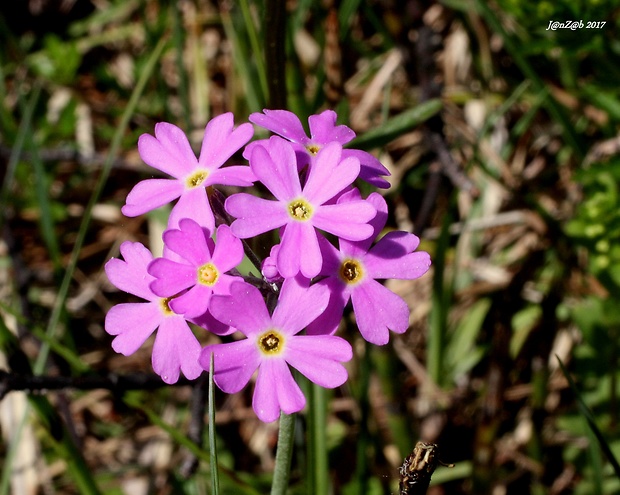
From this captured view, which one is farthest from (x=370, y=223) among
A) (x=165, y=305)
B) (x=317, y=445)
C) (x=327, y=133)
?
(x=317, y=445)

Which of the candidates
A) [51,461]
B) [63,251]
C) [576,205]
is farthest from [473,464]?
[63,251]

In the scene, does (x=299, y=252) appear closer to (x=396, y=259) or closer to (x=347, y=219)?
(x=347, y=219)

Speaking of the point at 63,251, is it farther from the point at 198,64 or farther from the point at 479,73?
the point at 479,73

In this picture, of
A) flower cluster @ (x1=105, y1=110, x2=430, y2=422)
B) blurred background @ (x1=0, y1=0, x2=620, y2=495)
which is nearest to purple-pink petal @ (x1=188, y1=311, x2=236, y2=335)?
flower cluster @ (x1=105, y1=110, x2=430, y2=422)

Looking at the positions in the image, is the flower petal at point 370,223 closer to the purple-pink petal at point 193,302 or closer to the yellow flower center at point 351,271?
the yellow flower center at point 351,271

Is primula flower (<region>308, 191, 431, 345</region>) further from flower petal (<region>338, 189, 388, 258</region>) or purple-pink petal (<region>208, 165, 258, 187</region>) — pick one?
purple-pink petal (<region>208, 165, 258, 187</region>)
